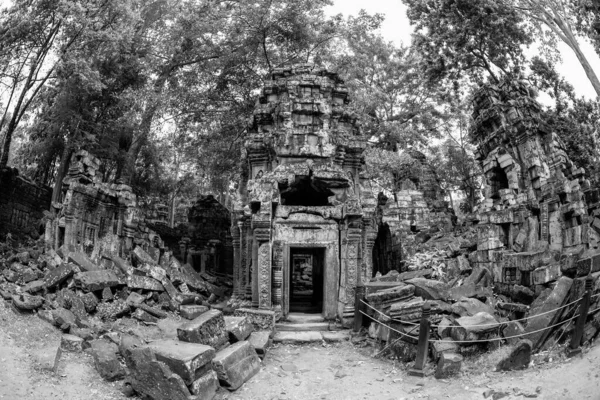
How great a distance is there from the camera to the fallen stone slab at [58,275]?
9180 millimetres

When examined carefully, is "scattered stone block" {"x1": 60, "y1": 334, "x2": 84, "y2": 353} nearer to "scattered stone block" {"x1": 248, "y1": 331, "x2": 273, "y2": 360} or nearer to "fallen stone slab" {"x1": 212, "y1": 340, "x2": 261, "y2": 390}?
"fallen stone slab" {"x1": 212, "y1": 340, "x2": 261, "y2": 390}

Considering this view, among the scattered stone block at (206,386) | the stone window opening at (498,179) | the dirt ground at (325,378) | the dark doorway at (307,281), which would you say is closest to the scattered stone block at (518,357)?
the dirt ground at (325,378)

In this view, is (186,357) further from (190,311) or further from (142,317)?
(142,317)

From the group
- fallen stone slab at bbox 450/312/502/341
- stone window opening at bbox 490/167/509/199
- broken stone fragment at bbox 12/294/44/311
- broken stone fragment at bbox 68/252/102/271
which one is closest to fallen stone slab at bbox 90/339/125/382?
broken stone fragment at bbox 12/294/44/311

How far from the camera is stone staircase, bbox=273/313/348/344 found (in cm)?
859

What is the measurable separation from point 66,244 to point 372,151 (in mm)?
11047

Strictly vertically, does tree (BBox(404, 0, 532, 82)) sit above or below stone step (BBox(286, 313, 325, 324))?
above

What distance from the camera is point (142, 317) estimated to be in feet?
31.3

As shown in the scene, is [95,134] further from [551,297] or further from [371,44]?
[371,44]

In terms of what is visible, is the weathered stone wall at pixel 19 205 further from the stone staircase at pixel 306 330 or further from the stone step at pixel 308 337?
the stone step at pixel 308 337

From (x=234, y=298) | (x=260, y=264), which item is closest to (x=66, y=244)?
(x=234, y=298)

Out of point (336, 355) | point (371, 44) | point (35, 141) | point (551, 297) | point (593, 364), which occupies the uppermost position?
point (371, 44)

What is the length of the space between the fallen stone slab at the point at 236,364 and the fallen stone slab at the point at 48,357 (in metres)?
2.18

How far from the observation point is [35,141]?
15.3 meters
